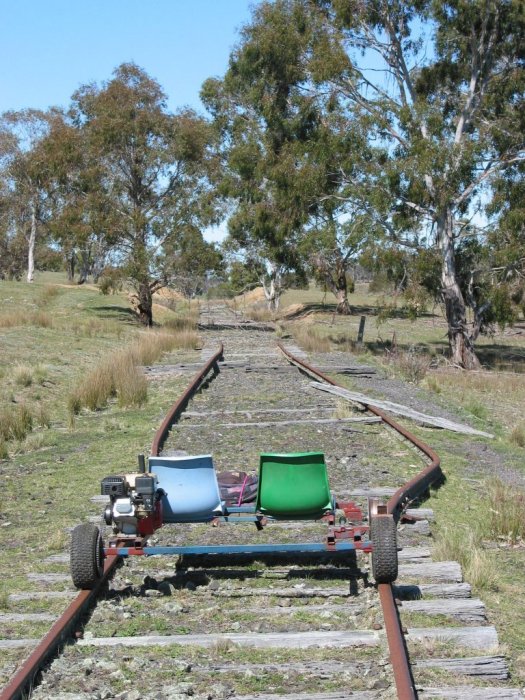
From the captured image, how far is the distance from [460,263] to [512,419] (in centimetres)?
1234

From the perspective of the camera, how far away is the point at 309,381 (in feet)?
55.5

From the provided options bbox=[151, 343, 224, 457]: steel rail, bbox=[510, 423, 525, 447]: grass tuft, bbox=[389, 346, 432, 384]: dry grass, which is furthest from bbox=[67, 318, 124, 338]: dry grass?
bbox=[510, 423, 525, 447]: grass tuft

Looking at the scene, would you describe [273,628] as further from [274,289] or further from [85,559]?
[274,289]

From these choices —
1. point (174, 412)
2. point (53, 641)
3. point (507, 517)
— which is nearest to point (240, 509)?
point (507, 517)

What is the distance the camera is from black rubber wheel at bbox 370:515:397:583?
Answer: 5.62m

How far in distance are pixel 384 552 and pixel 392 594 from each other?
0.96 feet

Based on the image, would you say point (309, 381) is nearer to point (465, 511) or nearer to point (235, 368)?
point (235, 368)

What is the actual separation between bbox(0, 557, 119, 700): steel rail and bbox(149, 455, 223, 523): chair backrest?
2.42ft

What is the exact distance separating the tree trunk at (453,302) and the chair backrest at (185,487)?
Result: 1991cm

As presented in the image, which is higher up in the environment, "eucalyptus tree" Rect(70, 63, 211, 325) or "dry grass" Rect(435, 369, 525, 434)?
"eucalyptus tree" Rect(70, 63, 211, 325)

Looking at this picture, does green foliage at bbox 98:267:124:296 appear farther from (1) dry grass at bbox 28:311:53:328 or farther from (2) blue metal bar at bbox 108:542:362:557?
(2) blue metal bar at bbox 108:542:362:557

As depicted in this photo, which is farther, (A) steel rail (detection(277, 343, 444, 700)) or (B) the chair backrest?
(B) the chair backrest

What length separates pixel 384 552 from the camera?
566cm

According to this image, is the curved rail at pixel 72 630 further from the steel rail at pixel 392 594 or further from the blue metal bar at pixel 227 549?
the blue metal bar at pixel 227 549
